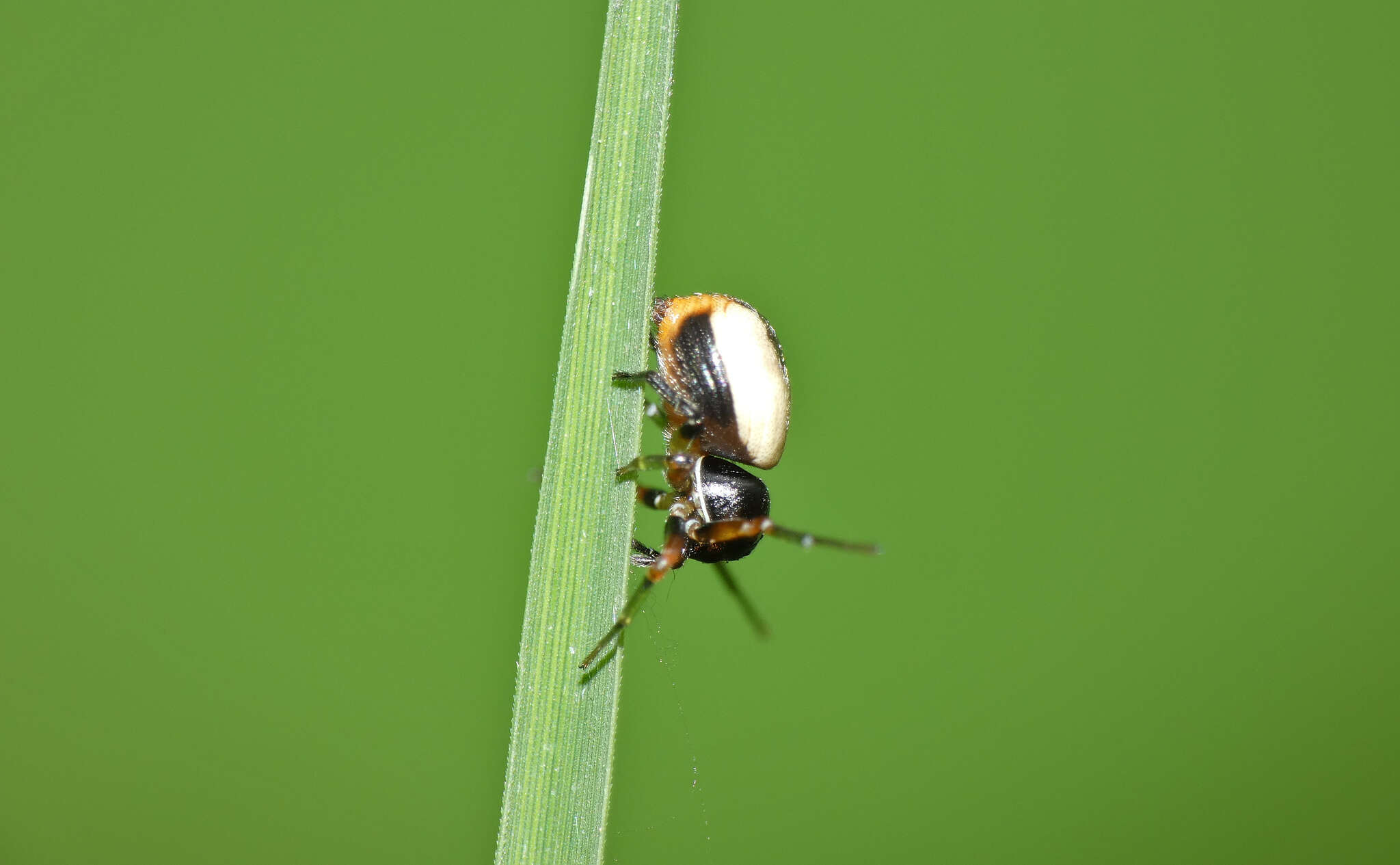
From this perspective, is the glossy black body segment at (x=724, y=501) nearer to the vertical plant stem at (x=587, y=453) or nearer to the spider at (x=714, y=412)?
the spider at (x=714, y=412)

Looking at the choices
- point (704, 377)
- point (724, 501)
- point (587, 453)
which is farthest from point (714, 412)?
point (587, 453)

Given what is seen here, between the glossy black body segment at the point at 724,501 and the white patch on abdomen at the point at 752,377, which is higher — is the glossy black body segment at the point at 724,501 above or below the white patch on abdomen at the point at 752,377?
below

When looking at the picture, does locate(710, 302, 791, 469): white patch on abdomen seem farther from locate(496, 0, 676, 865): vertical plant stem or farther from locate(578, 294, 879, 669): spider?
locate(496, 0, 676, 865): vertical plant stem

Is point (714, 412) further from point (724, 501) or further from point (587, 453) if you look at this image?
point (587, 453)

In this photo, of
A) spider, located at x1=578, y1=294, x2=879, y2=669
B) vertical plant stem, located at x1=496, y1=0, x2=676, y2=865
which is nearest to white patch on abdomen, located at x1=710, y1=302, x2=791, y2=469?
spider, located at x1=578, y1=294, x2=879, y2=669

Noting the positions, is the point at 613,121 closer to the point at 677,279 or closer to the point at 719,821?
the point at 677,279

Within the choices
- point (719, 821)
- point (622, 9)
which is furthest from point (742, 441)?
point (719, 821)

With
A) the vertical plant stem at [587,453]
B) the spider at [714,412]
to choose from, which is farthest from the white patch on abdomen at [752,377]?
the vertical plant stem at [587,453]
